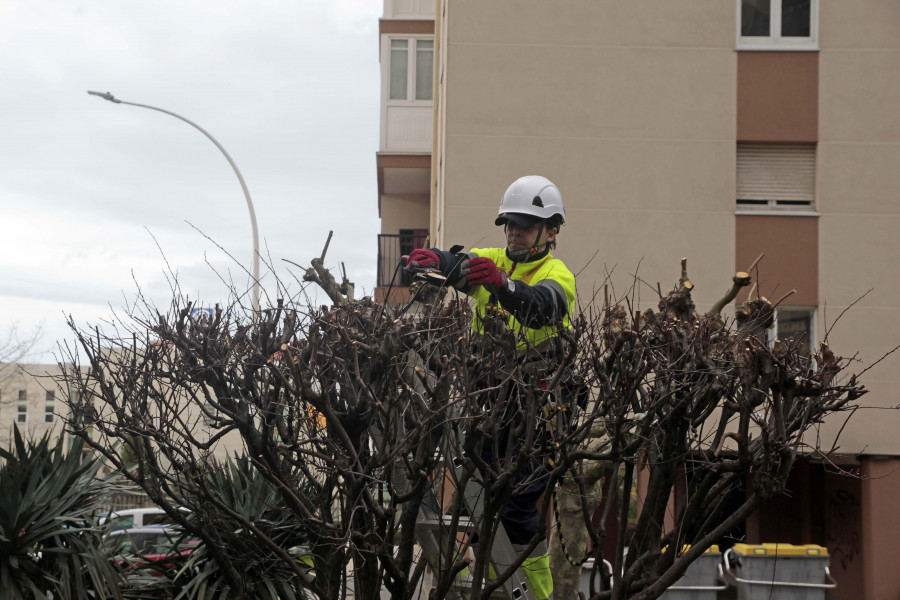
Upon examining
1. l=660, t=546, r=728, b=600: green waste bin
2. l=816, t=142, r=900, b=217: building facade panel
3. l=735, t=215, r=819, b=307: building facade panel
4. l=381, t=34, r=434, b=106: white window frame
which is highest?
l=381, t=34, r=434, b=106: white window frame

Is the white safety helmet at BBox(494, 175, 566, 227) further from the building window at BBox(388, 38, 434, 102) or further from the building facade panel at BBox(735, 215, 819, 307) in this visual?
the building window at BBox(388, 38, 434, 102)

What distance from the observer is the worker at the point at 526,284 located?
427 centimetres

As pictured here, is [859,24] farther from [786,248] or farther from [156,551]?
[156,551]

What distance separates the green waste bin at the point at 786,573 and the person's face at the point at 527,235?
8885 millimetres

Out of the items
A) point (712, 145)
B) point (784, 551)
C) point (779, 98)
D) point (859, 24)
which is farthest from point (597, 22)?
point (784, 551)

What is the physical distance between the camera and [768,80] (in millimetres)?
15156

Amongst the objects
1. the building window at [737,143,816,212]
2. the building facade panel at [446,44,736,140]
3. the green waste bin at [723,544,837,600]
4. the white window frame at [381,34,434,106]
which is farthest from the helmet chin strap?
the white window frame at [381,34,434,106]

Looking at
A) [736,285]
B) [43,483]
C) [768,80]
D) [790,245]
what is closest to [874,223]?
[790,245]

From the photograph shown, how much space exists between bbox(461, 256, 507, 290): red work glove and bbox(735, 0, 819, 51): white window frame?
12.0m

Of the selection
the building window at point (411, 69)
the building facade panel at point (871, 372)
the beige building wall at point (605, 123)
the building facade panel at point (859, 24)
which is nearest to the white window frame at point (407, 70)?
the building window at point (411, 69)

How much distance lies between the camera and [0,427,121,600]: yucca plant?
267 inches

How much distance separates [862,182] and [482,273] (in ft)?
39.9

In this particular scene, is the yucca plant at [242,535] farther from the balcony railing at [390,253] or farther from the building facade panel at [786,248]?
the balcony railing at [390,253]

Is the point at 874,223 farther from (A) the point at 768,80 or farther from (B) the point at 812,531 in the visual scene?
(B) the point at 812,531
